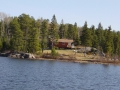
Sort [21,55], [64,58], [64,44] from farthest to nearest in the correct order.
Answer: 1. [64,44]
2. [21,55]
3. [64,58]

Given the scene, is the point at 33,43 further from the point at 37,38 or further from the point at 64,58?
the point at 64,58

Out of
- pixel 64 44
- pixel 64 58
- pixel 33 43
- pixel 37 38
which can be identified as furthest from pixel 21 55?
pixel 64 44

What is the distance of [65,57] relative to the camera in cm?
10100

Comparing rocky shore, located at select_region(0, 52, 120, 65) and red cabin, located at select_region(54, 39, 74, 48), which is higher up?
red cabin, located at select_region(54, 39, 74, 48)

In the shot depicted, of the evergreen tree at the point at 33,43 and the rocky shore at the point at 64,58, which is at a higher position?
the evergreen tree at the point at 33,43

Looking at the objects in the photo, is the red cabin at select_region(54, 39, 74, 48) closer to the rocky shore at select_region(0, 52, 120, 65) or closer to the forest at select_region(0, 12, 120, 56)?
the forest at select_region(0, 12, 120, 56)

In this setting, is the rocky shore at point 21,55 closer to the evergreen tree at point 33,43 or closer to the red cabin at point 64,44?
the evergreen tree at point 33,43

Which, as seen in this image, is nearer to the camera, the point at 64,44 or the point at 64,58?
the point at 64,58

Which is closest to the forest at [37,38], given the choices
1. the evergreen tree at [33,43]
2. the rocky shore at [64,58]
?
the evergreen tree at [33,43]

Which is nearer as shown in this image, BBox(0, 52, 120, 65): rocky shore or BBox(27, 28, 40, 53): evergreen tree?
BBox(0, 52, 120, 65): rocky shore

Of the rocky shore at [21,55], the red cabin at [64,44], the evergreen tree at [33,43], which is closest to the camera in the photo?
the rocky shore at [21,55]

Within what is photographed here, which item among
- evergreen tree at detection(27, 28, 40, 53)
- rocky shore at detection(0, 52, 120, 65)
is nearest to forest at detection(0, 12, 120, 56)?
evergreen tree at detection(27, 28, 40, 53)

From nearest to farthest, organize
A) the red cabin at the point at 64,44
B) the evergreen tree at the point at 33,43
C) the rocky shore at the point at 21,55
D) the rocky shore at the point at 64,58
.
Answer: the rocky shore at the point at 64,58 → the rocky shore at the point at 21,55 → the evergreen tree at the point at 33,43 → the red cabin at the point at 64,44

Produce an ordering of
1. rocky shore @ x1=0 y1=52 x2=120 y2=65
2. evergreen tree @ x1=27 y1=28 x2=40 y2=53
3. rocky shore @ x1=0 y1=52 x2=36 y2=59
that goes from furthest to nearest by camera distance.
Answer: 1. evergreen tree @ x1=27 y1=28 x2=40 y2=53
2. rocky shore @ x1=0 y1=52 x2=36 y2=59
3. rocky shore @ x1=0 y1=52 x2=120 y2=65
